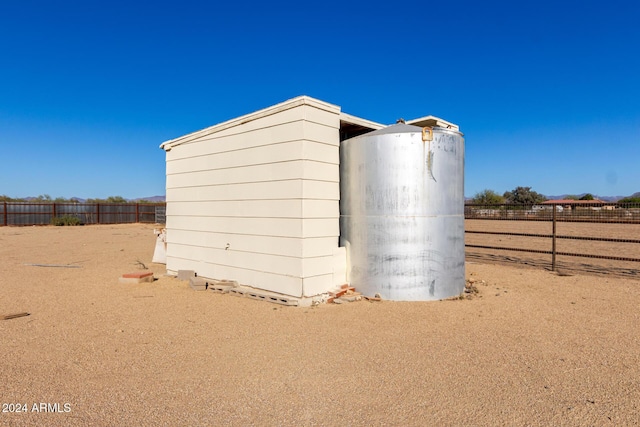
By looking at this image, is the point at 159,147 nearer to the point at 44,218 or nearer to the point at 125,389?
the point at 125,389

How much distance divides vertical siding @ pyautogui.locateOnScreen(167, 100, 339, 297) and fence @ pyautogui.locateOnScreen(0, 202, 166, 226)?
75.7 ft

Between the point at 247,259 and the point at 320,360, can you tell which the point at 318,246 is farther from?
the point at 320,360

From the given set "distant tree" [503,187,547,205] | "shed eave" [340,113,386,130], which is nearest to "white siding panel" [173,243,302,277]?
"shed eave" [340,113,386,130]

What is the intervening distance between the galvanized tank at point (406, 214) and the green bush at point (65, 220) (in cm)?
2859

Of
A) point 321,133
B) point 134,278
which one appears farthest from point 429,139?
point 134,278

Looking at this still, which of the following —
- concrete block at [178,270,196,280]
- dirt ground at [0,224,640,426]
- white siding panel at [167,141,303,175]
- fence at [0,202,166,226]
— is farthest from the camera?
Result: fence at [0,202,166,226]

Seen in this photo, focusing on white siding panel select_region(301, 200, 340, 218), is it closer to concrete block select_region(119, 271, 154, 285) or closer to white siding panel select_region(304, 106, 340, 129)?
white siding panel select_region(304, 106, 340, 129)

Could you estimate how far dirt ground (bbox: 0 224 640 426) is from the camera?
282cm

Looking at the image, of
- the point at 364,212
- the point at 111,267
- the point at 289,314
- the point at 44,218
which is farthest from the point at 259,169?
the point at 44,218

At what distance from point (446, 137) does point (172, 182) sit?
632 cm

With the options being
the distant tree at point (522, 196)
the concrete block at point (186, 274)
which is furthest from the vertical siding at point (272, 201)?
the distant tree at point (522, 196)

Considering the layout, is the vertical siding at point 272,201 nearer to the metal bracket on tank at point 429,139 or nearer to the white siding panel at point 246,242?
the white siding panel at point 246,242

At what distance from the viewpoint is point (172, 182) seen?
913 cm

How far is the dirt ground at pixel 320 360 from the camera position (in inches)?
111
